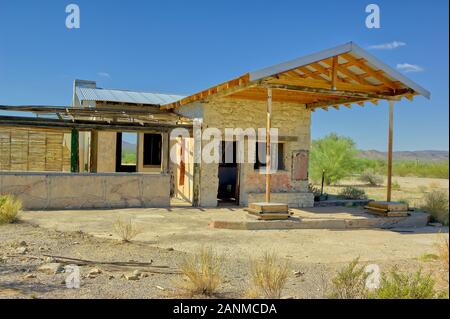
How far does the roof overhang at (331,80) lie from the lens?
32.9 feet

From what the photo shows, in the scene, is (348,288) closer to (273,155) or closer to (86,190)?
(86,190)

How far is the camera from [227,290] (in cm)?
492

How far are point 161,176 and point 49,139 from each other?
993 centimetres

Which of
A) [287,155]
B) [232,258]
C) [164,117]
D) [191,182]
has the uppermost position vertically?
[164,117]

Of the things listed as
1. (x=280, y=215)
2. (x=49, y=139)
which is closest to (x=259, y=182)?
(x=280, y=215)

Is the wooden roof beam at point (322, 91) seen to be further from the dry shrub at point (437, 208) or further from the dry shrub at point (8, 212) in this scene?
the dry shrub at point (8, 212)

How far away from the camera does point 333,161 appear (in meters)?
26.4

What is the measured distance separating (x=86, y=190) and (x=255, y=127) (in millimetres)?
5695

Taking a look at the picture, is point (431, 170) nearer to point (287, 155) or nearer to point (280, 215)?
point (287, 155)

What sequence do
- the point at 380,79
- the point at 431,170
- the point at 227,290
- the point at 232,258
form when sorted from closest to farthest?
the point at 227,290
the point at 232,258
the point at 380,79
the point at 431,170

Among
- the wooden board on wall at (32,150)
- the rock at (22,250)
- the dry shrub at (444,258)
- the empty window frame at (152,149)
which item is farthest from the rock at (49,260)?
the wooden board on wall at (32,150)

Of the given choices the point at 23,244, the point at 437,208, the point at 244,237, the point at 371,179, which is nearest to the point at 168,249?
the point at 244,237

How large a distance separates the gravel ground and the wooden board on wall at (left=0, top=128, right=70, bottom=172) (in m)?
12.5
